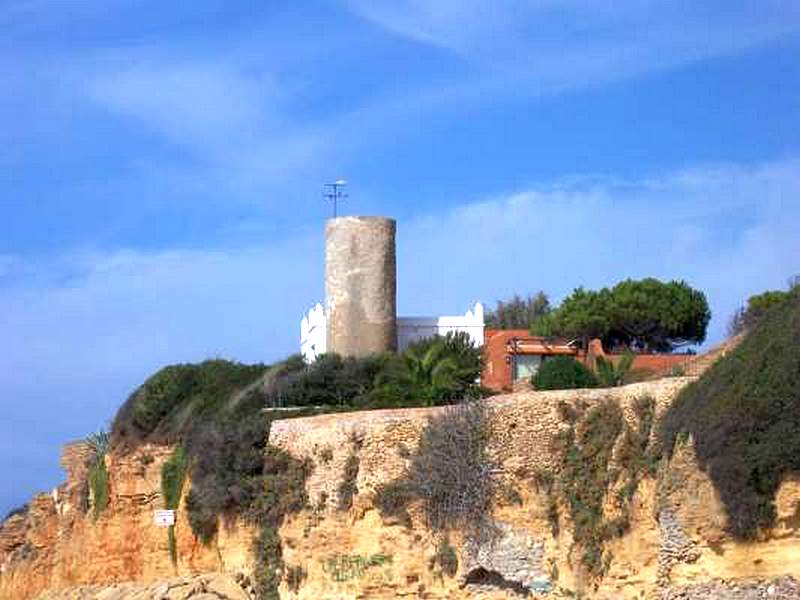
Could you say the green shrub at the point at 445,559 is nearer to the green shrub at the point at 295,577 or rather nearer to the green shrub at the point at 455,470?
the green shrub at the point at 455,470

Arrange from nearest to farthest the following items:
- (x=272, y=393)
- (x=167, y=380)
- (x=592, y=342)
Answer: (x=272, y=393) < (x=167, y=380) < (x=592, y=342)

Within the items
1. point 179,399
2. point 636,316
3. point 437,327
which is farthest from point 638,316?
point 179,399

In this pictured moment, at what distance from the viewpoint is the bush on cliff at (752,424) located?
82.6 ft

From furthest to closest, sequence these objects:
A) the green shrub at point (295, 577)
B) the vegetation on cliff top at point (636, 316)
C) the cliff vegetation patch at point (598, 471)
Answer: the vegetation on cliff top at point (636, 316), the green shrub at point (295, 577), the cliff vegetation patch at point (598, 471)

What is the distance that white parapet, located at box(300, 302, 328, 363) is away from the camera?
48.6m

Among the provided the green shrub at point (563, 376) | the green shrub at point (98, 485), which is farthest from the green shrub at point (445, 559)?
→ the green shrub at point (98, 485)

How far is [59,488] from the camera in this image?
153 feet

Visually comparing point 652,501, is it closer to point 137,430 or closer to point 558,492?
point 558,492

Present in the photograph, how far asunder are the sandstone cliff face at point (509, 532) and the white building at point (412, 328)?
1035cm

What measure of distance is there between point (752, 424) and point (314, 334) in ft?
84.4

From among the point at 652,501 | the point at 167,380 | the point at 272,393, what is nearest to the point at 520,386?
the point at 272,393

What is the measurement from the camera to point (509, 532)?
30.1m

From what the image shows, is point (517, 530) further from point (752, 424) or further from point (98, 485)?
point (98, 485)

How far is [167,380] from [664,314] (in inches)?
711
